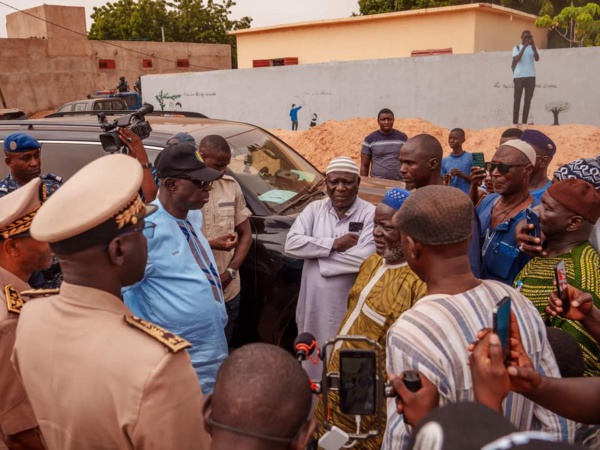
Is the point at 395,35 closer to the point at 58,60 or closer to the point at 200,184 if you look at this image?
the point at 58,60

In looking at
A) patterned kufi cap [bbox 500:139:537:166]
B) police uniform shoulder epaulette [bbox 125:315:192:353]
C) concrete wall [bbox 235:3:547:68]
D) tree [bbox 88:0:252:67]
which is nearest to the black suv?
patterned kufi cap [bbox 500:139:537:166]

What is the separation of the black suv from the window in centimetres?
2814

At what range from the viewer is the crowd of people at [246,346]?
1.47m

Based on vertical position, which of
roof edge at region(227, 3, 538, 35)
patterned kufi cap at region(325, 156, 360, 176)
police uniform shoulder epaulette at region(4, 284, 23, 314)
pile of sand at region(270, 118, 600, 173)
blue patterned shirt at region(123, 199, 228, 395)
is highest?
roof edge at region(227, 3, 538, 35)

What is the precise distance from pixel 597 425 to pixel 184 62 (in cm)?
3504

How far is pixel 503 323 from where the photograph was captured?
4.95 feet

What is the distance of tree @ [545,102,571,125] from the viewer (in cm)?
1466

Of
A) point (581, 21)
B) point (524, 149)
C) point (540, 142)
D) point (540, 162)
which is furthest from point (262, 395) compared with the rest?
point (581, 21)

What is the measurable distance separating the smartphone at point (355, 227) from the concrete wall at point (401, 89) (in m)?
13.0

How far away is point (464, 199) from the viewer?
1.97 meters

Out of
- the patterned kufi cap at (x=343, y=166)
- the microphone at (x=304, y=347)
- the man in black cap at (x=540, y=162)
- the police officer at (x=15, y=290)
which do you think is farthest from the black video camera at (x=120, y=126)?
the man in black cap at (x=540, y=162)

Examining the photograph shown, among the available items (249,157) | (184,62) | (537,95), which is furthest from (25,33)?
(249,157)

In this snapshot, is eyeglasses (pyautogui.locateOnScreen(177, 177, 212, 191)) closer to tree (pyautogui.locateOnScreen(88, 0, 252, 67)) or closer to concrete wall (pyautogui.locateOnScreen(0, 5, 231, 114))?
concrete wall (pyautogui.locateOnScreen(0, 5, 231, 114))

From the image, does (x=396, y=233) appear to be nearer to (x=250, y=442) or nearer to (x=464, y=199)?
(x=464, y=199)
